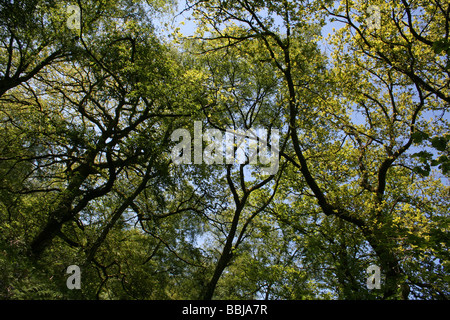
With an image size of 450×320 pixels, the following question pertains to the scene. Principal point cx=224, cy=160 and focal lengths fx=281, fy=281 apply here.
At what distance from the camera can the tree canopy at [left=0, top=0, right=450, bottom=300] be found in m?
7.41

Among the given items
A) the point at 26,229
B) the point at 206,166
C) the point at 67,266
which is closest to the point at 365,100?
the point at 206,166

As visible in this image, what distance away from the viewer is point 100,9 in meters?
10.1

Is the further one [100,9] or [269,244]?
[269,244]

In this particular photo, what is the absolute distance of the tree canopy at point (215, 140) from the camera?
24.3 feet

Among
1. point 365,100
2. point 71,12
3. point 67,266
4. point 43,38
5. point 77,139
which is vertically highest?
point 71,12

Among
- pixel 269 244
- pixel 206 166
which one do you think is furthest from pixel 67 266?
pixel 269 244

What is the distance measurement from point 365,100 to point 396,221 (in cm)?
608

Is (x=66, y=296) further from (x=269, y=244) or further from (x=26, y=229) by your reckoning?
(x=269, y=244)

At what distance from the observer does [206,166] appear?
1119 centimetres

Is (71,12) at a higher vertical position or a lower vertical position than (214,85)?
higher

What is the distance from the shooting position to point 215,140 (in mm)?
11875
